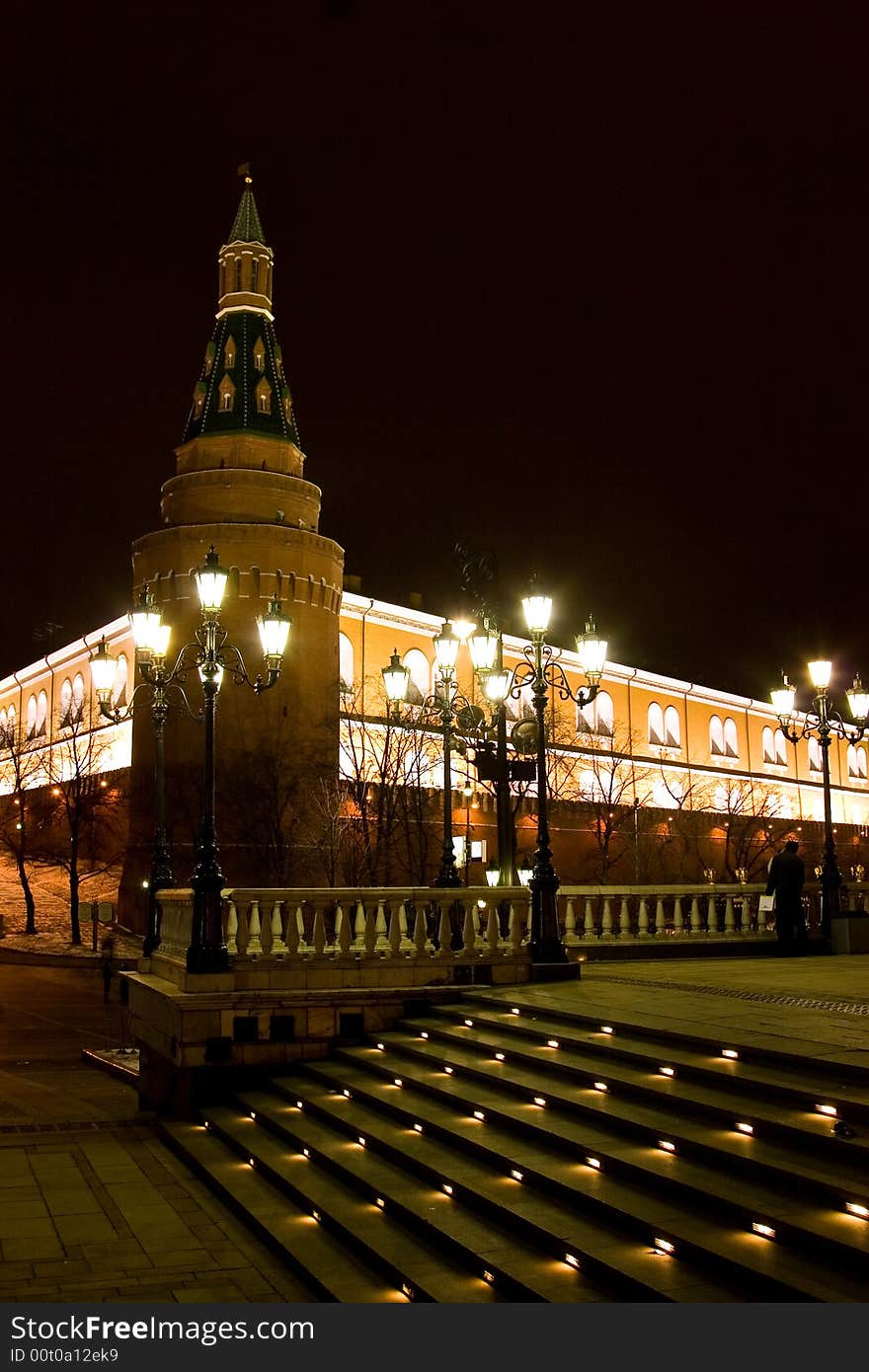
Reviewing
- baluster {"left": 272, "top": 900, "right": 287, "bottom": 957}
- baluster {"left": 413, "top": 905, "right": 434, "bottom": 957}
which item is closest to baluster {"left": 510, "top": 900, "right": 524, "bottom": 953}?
baluster {"left": 413, "top": 905, "right": 434, "bottom": 957}

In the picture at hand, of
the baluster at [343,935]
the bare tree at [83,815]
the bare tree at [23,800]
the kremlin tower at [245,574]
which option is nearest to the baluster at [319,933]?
the baluster at [343,935]

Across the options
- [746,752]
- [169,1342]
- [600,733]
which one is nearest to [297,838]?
[600,733]

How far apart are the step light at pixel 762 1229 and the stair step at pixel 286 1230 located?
78.6 inches

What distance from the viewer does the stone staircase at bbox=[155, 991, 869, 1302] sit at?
611 cm

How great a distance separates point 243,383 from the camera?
51438 millimetres

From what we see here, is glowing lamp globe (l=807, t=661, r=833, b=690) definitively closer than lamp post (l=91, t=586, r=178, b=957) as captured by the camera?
No

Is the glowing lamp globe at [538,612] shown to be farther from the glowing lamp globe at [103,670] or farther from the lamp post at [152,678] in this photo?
the glowing lamp globe at [103,670]

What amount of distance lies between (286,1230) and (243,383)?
152 ft

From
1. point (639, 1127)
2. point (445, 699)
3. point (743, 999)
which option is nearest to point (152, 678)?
point (445, 699)

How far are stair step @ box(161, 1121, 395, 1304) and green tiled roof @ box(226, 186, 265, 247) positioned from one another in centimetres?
4876

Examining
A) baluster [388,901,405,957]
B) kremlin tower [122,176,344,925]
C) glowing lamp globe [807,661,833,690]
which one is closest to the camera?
baluster [388,901,405,957]

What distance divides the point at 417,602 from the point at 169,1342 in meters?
54.2

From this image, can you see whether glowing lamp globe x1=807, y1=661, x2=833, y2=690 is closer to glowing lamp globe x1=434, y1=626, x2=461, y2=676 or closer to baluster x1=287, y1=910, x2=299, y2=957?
glowing lamp globe x1=434, y1=626, x2=461, y2=676

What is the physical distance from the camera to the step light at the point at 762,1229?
6121 mm
